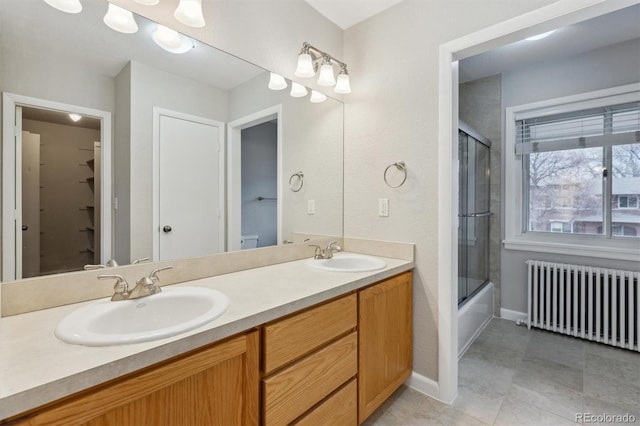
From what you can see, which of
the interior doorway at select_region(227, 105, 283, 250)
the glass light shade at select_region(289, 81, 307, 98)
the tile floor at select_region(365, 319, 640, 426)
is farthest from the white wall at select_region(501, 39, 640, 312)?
the interior doorway at select_region(227, 105, 283, 250)

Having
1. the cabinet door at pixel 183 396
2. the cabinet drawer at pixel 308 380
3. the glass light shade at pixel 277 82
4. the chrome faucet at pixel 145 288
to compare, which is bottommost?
the cabinet drawer at pixel 308 380

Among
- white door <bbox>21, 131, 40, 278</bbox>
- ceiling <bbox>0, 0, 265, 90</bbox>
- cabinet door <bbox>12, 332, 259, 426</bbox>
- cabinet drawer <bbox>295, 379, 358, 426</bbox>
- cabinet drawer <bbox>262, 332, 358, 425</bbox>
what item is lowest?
cabinet drawer <bbox>295, 379, 358, 426</bbox>

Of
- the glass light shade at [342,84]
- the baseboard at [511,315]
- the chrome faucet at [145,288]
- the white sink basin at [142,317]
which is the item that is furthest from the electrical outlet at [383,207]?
the baseboard at [511,315]

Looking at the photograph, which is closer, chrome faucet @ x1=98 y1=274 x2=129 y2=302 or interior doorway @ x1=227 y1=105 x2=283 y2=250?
chrome faucet @ x1=98 y1=274 x2=129 y2=302

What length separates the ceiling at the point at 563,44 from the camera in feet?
6.91

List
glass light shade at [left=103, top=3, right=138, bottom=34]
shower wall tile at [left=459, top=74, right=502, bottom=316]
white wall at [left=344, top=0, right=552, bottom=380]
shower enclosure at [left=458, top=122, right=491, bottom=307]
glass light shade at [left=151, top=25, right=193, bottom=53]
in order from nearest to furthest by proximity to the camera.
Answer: glass light shade at [left=103, top=3, right=138, bottom=34] → glass light shade at [left=151, top=25, right=193, bottom=53] → white wall at [left=344, top=0, right=552, bottom=380] → shower enclosure at [left=458, top=122, right=491, bottom=307] → shower wall tile at [left=459, top=74, right=502, bottom=316]

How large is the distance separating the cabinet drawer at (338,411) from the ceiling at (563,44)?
283cm

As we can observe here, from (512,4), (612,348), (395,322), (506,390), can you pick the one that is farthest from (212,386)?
(612,348)

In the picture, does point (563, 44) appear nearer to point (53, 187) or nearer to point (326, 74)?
point (326, 74)

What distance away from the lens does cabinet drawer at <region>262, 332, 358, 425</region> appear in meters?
1.02

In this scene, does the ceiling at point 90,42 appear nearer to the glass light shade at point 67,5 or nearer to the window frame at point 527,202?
the glass light shade at point 67,5

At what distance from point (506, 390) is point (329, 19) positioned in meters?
2.74

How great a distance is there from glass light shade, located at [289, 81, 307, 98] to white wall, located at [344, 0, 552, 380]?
0.40 meters

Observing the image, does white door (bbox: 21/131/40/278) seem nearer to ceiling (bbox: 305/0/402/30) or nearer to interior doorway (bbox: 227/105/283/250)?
interior doorway (bbox: 227/105/283/250)
